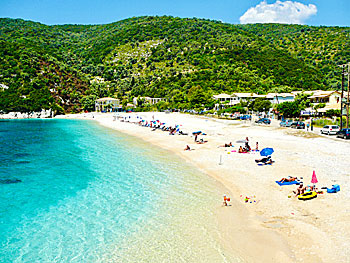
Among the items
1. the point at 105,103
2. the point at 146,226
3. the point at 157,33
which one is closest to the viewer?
the point at 146,226

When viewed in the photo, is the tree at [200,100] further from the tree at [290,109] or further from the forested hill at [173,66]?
the tree at [290,109]

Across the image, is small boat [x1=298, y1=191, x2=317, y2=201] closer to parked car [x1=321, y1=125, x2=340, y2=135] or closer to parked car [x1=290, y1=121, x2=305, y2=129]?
parked car [x1=321, y1=125, x2=340, y2=135]

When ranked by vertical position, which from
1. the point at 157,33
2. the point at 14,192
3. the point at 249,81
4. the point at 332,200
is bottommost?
the point at 14,192

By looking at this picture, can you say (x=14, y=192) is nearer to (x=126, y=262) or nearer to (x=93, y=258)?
(x=93, y=258)

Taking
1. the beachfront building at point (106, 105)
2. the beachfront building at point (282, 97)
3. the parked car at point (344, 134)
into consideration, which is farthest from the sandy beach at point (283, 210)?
the beachfront building at point (106, 105)

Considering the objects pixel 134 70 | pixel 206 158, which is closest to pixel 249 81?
pixel 134 70

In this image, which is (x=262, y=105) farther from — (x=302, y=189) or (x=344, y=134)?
(x=302, y=189)
